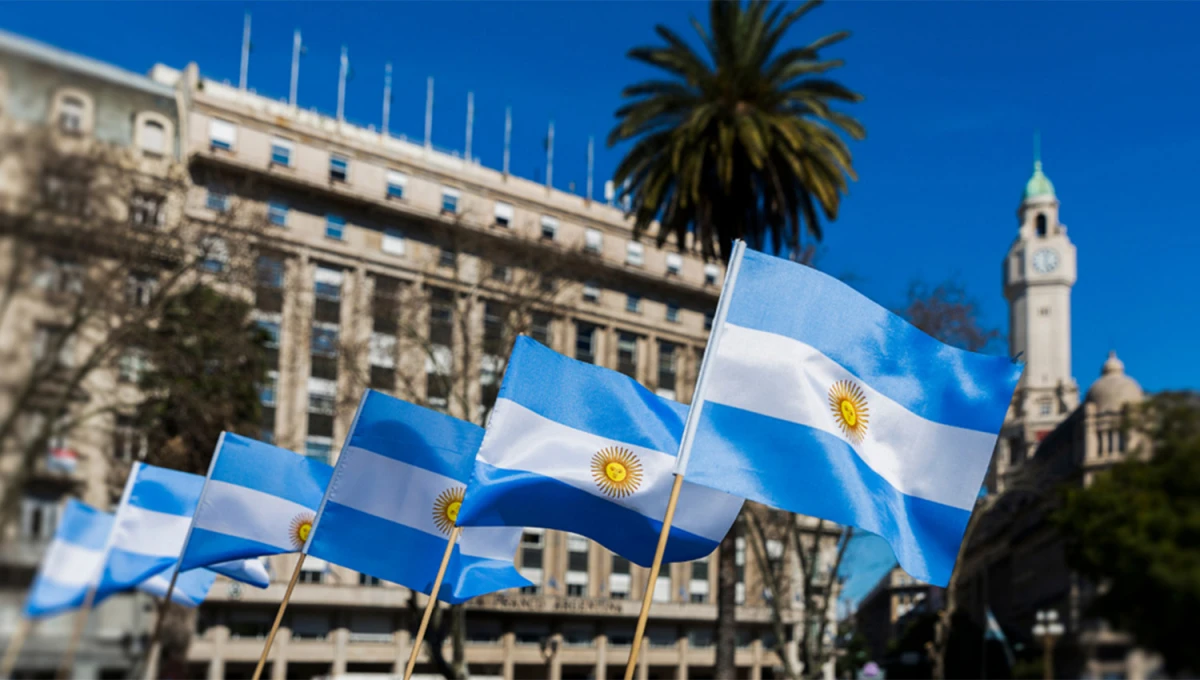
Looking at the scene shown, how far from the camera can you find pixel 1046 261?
146 metres

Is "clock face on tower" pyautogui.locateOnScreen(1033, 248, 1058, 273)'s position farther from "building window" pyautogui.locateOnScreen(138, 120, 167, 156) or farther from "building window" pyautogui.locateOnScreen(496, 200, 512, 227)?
"building window" pyautogui.locateOnScreen(138, 120, 167, 156)

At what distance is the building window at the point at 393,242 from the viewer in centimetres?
5862

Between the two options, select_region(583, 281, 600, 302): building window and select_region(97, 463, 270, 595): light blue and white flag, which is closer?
select_region(97, 463, 270, 595): light blue and white flag

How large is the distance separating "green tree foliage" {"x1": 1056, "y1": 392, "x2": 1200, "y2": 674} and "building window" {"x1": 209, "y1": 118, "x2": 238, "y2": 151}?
5076 cm

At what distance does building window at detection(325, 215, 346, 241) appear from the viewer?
187 feet

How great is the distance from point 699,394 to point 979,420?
1886 mm

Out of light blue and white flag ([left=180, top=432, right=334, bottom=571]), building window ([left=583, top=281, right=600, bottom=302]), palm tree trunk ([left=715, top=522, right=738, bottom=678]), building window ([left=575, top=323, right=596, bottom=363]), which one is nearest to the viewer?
light blue and white flag ([left=180, top=432, right=334, bottom=571])

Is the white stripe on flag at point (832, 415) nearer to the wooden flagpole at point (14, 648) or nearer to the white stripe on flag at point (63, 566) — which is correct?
the white stripe on flag at point (63, 566)

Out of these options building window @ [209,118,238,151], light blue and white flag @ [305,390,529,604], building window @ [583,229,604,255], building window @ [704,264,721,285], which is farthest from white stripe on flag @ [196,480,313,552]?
building window @ [704,264,721,285]

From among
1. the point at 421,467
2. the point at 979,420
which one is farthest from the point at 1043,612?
the point at 979,420

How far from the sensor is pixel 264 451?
14.6m

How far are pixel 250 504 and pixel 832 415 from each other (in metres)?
7.72

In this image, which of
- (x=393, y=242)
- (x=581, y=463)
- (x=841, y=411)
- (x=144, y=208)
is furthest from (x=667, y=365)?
(x=144, y=208)

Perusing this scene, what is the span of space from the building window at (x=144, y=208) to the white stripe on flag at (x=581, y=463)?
4.50 meters
